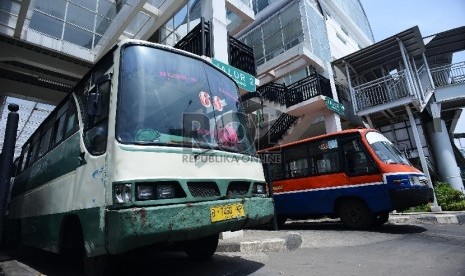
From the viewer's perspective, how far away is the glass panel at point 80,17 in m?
10.9

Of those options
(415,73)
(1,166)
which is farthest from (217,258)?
(415,73)

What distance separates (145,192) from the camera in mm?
2982

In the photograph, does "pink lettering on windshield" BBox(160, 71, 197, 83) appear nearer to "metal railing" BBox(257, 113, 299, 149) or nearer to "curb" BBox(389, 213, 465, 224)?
"curb" BBox(389, 213, 465, 224)

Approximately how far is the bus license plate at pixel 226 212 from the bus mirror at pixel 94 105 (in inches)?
66.3

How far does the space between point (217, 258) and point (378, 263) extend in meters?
2.37

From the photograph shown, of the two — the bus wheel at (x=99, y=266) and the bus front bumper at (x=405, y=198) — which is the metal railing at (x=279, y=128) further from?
the bus wheel at (x=99, y=266)

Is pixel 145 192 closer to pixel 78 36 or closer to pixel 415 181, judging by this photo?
pixel 415 181

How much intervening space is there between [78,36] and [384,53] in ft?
44.5

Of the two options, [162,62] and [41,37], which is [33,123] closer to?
[41,37]

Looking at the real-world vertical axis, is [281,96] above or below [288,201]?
above

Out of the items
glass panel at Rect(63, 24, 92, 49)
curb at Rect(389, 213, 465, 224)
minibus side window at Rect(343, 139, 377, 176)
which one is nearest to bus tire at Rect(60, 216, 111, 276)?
minibus side window at Rect(343, 139, 377, 176)

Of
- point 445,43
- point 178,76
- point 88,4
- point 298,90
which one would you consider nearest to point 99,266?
point 178,76

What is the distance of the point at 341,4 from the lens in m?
20.6

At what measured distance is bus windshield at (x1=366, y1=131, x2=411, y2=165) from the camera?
24.0 feet
